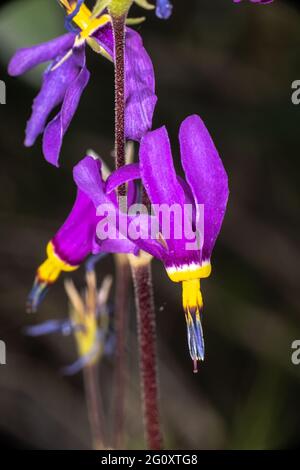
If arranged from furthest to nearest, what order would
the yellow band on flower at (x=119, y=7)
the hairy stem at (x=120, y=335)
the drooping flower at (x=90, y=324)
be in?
the drooping flower at (x=90, y=324)
the hairy stem at (x=120, y=335)
the yellow band on flower at (x=119, y=7)

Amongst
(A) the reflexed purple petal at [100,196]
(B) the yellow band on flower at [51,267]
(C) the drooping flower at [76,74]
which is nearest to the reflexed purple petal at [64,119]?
(C) the drooping flower at [76,74]

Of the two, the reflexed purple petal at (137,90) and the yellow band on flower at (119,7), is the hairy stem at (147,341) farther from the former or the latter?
the yellow band on flower at (119,7)

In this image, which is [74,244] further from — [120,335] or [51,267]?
[120,335]

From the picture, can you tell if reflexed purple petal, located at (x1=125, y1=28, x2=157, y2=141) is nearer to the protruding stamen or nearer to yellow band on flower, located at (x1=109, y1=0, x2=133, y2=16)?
yellow band on flower, located at (x1=109, y1=0, x2=133, y2=16)

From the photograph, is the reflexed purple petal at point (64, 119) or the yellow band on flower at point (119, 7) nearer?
the yellow band on flower at point (119, 7)

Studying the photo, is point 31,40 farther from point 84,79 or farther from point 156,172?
point 156,172

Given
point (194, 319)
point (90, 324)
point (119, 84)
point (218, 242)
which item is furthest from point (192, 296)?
Answer: point (218, 242)
